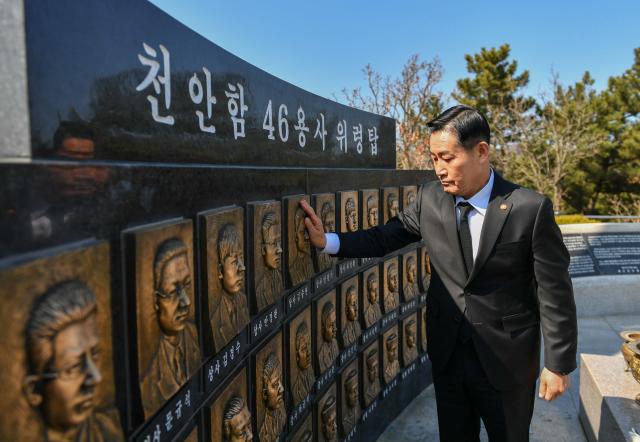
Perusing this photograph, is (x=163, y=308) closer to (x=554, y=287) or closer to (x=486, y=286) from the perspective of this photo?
(x=486, y=286)

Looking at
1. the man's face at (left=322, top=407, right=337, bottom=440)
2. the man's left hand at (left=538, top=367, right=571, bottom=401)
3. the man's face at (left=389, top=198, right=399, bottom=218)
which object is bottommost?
the man's face at (left=322, top=407, right=337, bottom=440)

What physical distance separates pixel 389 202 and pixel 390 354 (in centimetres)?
119

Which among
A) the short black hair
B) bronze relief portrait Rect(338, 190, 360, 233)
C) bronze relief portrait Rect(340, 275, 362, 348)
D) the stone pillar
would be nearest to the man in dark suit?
the short black hair

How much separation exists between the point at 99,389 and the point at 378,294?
8.95 ft

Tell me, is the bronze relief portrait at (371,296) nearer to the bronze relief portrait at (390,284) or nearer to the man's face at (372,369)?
the bronze relief portrait at (390,284)

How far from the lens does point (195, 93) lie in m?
1.88

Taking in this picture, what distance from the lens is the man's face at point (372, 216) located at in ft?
10.9

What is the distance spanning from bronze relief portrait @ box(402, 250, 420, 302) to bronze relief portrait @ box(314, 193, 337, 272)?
1.46 metres

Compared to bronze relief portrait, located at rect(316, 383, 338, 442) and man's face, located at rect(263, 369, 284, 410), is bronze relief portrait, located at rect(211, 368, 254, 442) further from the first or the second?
bronze relief portrait, located at rect(316, 383, 338, 442)

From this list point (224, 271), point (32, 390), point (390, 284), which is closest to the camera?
point (32, 390)

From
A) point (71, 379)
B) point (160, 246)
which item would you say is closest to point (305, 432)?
point (160, 246)

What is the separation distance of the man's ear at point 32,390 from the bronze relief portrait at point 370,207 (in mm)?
2473

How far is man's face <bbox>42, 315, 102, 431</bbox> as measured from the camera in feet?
3.01

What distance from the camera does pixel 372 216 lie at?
335 centimetres
